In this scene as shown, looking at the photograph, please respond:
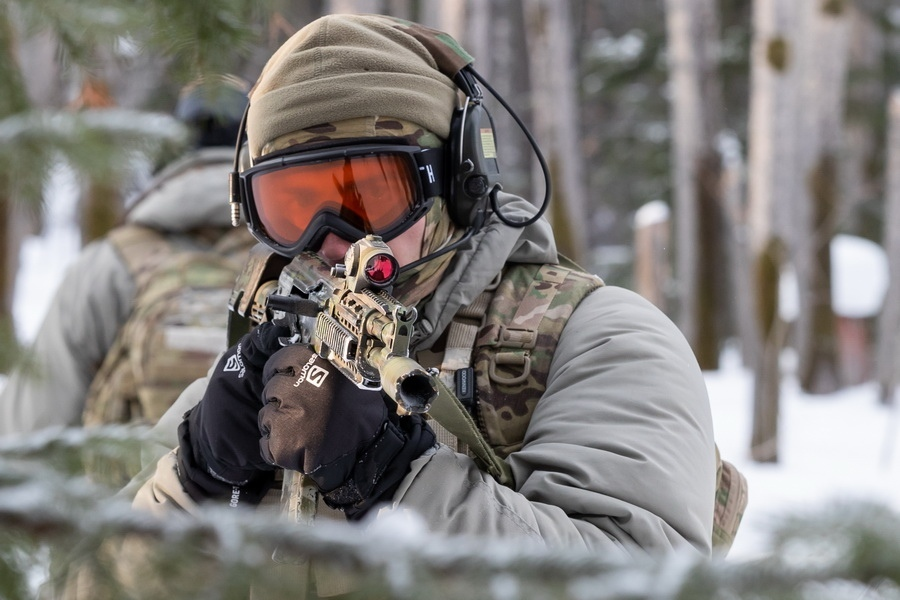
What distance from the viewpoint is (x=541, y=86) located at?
38.3ft

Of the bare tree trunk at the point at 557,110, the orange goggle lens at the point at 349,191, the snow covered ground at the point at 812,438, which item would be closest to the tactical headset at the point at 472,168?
the orange goggle lens at the point at 349,191

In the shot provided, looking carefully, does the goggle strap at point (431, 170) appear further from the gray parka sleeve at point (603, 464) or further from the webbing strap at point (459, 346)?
the gray parka sleeve at point (603, 464)

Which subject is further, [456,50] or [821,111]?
[821,111]

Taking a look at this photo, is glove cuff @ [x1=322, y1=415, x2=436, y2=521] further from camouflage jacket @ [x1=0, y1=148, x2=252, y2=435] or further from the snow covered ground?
the snow covered ground

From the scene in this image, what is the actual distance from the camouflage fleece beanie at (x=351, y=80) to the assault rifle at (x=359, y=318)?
32 cm

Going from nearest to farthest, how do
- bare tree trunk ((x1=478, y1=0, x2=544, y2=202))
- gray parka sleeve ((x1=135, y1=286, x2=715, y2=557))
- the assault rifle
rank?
the assault rifle < gray parka sleeve ((x1=135, y1=286, x2=715, y2=557)) < bare tree trunk ((x1=478, y1=0, x2=544, y2=202))

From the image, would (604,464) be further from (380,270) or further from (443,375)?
(380,270)

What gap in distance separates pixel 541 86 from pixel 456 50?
9.61 metres

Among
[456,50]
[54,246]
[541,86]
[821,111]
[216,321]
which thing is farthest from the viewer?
[54,246]

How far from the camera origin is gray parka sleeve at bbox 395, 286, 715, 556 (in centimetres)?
176

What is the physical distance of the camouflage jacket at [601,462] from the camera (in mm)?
1760

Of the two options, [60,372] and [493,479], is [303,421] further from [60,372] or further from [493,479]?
[60,372]

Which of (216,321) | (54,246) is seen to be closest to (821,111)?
(216,321)

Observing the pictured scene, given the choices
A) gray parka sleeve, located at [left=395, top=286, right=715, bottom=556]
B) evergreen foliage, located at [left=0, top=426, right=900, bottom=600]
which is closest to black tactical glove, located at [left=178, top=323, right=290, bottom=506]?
gray parka sleeve, located at [left=395, top=286, right=715, bottom=556]
